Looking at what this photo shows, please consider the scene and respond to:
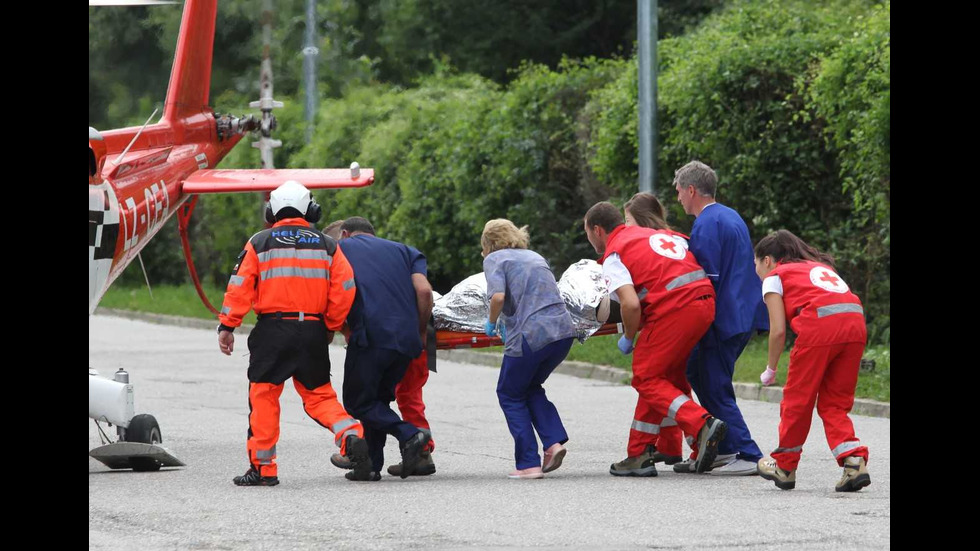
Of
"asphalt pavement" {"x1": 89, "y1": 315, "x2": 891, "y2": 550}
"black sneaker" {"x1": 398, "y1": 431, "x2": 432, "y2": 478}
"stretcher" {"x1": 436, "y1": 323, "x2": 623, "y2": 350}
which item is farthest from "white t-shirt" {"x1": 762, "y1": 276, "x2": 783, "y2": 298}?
"black sneaker" {"x1": 398, "y1": 431, "x2": 432, "y2": 478}

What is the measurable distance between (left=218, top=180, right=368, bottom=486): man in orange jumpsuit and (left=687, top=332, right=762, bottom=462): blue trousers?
2123 mm

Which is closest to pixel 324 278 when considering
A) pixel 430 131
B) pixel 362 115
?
pixel 430 131

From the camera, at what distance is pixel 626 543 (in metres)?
7.38

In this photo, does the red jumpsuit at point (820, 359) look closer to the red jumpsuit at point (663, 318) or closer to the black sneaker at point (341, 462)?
the red jumpsuit at point (663, 318)

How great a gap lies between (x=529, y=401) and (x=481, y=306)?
0.78 m

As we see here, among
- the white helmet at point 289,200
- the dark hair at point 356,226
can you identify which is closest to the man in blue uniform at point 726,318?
the dark hair at point 356,226

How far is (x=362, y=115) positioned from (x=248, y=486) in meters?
20.7

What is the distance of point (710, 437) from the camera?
380 inches

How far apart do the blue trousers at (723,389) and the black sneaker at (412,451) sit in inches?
68.2

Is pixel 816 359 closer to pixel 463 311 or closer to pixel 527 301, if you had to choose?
pixel 527 301

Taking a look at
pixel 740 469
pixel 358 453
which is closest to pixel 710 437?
pixel 740 469

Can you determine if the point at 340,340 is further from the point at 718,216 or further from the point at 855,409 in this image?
the point at 718,216

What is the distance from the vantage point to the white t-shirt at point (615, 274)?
9.72m

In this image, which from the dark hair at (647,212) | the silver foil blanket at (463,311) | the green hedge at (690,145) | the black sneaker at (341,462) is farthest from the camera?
the green hedge at (690,145)
